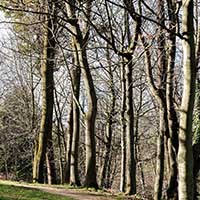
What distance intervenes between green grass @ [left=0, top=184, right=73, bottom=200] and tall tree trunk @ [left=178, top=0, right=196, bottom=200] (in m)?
4.26

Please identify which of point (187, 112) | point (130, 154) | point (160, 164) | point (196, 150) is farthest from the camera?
point (130, 154)

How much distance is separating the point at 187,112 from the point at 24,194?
16.6ft

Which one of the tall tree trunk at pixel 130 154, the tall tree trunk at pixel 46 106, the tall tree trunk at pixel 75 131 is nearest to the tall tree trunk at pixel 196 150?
the tall tree trunk at pixel 130 154

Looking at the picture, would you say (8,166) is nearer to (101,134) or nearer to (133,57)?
(101,134)

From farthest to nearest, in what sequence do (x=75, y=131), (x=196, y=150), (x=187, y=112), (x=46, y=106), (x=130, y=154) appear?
(x=46, y=106) < (x=75, y=131) < (x=130, y=154) < (x=196, y=150) < (x=187, y=112)

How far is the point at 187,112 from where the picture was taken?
21.8ft

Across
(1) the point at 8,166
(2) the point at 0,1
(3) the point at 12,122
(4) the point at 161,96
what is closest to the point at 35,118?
(3) the point at 12,122

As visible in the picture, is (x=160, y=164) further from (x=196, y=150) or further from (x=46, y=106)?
(x=46, y=106)

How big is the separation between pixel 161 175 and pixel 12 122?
61.6 feet

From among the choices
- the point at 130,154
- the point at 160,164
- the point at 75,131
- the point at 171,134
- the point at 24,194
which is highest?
the point at 75,131

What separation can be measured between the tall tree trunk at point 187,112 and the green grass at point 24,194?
168 inches

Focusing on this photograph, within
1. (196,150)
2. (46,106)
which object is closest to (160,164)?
(196,150)

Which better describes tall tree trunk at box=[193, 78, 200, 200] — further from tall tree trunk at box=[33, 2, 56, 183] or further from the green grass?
tall tree trunk at box=[33, 2, 56, 183]

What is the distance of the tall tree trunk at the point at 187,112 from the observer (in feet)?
21.4
